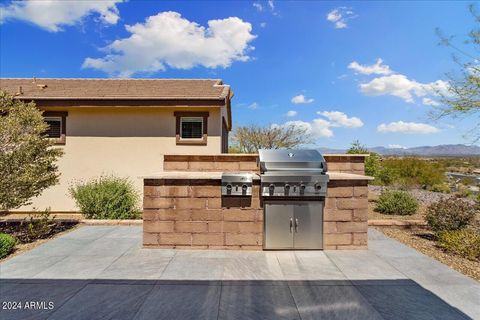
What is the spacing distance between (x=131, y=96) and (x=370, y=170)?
11.4 metres

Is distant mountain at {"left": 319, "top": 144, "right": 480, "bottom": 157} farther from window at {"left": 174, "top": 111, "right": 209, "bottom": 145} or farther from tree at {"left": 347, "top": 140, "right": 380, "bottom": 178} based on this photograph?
Answer: window at {"left": 174, "top": 111, "right": 209, "bottom": 145}

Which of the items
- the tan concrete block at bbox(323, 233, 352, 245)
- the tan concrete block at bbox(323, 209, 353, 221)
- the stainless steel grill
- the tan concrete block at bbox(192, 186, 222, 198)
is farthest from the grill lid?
the tan concrete block at bbox(323, 233, 352, 245)

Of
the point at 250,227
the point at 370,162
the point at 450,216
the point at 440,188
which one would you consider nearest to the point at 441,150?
the point at 440,188

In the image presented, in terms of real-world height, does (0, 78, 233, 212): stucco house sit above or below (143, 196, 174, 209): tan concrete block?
above

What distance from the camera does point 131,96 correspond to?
29.1ft

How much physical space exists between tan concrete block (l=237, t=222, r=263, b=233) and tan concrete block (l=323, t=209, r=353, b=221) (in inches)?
51.2

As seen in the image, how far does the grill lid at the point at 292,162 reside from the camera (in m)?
4.87

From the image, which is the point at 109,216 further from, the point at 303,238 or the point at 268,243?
the point at 303,238

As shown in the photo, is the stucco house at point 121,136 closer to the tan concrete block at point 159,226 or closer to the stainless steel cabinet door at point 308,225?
the tan concrete block at point 159,226

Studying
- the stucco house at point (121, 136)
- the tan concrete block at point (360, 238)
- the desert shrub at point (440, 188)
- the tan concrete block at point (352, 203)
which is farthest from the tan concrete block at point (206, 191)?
the desert shrub at point (440, 188)

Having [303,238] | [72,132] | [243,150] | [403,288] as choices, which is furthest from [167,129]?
[243,150]

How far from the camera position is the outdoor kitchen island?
4.82 m

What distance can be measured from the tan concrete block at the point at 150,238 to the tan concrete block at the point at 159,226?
0.08m

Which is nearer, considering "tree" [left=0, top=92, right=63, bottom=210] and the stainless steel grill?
the stainless steel grill
